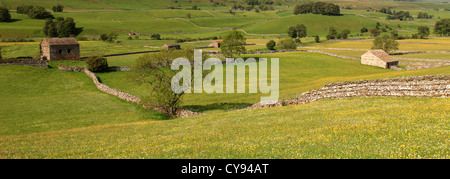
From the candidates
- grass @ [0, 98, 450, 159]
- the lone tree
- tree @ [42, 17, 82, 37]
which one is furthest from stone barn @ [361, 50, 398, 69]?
tree @ [42, 17, 82, 37]

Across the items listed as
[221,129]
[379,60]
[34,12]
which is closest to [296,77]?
[379,60]

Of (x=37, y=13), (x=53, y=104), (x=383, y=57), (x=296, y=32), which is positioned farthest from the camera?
(x=296, y=32)

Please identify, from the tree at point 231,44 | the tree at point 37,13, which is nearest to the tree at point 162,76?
the tree at point 231,44

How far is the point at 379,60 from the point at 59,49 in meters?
84.9

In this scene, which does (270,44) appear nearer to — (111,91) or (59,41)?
(59,41)

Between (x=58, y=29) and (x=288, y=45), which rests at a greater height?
(x=58, y=29)

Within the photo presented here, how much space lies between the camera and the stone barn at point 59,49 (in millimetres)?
78688

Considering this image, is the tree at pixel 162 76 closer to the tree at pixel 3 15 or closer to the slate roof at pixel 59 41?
the slate roof at pixel 59 41

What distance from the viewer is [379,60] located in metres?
85.0

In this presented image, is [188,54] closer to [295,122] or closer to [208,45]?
[295,122]

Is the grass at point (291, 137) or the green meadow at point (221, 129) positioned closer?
the grass at point (291, 137)

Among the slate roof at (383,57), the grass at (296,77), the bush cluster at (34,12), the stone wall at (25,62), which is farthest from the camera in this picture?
the bush cluster at (34,12)

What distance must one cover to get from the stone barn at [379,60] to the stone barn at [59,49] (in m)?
80.4

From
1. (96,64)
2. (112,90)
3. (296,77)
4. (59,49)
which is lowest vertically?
(112,90)
